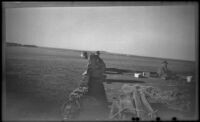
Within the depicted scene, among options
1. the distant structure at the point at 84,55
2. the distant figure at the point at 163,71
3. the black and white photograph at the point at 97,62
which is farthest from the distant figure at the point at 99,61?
the distant figure at the point at 163,71

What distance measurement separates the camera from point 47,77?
8.71ft

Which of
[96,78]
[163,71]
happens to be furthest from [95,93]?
[163,71]

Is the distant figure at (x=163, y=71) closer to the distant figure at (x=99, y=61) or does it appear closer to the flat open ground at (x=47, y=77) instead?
the flat open ground at (x=47, y=77)

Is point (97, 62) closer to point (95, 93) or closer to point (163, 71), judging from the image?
point (95, 93)

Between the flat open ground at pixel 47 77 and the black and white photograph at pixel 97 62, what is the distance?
0.01m

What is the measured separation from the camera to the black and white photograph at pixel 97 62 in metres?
2.57

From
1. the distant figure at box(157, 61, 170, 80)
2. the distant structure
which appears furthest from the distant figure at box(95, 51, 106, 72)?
the distant figure at box(157, 61, 170, 80)

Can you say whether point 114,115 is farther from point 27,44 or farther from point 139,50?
point 27,44

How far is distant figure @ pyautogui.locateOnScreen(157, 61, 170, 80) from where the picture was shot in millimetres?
2598

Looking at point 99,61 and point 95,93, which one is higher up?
point 99,61

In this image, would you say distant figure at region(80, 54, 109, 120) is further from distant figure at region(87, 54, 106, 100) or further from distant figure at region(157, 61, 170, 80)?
distant figure at region(157, 61, 170, 80)

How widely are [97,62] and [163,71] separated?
83 centimetres

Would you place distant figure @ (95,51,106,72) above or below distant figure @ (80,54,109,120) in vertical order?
above

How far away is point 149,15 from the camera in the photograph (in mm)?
2578
